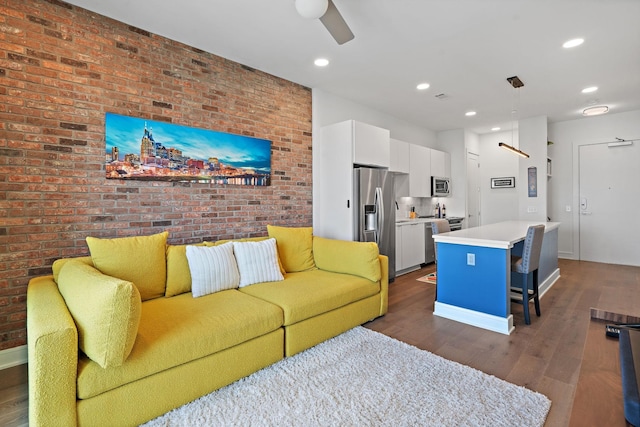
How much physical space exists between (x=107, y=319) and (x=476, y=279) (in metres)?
2.90

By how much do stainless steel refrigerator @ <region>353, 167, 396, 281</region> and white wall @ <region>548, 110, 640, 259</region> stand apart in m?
3.89

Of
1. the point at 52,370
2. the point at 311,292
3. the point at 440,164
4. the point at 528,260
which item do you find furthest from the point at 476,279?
the point at 440,164

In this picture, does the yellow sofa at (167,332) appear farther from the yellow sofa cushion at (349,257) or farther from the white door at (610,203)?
the white door at (610,203)

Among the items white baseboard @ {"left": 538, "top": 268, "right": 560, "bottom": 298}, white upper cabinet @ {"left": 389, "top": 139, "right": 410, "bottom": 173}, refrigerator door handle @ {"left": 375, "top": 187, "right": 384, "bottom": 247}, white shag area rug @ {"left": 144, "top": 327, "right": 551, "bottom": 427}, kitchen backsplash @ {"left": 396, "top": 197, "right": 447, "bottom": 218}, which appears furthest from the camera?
kitchen backsplash @ {"left": 396, "top": 197, "right": 447, "bottom": 218}

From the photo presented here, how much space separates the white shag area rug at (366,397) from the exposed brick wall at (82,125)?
161cm

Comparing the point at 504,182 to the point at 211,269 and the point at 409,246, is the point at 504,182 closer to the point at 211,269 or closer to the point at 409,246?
the point at 409,246

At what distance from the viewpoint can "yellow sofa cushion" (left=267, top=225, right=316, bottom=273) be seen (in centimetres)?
331

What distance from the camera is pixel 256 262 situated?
2.89 metres

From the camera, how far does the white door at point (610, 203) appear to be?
5461 millimetres

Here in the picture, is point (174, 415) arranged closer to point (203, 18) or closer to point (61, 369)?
point (61, 369)

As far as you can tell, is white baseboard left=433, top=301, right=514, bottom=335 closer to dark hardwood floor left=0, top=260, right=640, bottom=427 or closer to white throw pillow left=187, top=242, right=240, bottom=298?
dark hardwood floor left=0, top=260, right=640, bottom=427

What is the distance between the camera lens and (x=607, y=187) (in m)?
5.68

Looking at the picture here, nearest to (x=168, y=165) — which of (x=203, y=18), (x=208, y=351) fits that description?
(x=203, y=18)

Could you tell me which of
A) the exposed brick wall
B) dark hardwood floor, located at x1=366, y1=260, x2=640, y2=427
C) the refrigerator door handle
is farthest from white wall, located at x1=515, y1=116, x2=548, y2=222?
the exposed brick wall
